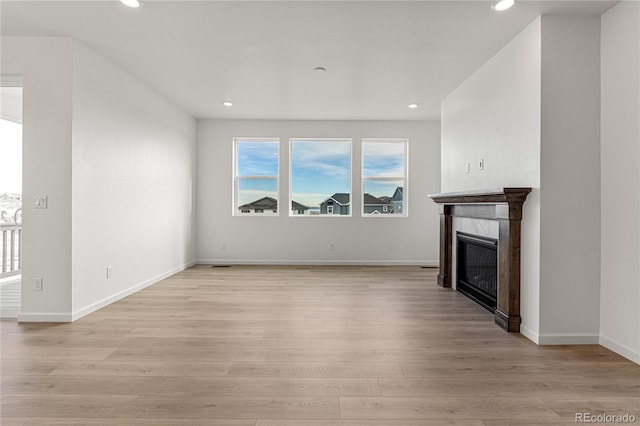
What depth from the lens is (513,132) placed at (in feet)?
10.4

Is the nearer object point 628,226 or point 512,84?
point 628,226

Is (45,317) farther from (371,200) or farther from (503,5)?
(371,200)

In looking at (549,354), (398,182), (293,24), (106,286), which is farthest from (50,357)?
(398,182)

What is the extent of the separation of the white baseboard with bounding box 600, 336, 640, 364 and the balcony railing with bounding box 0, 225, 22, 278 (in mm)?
7367

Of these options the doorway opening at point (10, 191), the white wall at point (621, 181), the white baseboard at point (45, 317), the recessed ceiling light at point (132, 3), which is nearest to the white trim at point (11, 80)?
the recessed ceiling light at point (132, 3)

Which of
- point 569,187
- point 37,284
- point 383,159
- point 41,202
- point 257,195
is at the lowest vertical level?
point 37,284

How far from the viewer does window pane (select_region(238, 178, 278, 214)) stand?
263 inches

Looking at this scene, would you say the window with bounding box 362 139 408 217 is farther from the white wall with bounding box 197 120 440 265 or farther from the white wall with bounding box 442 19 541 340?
the white wall with bounding box 442 19 541 340

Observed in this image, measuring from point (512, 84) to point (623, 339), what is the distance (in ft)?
7.27

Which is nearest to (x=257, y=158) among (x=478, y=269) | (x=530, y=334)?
(x=478, y=269)

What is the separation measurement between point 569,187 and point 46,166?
4.50 meters

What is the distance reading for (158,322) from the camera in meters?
3.29

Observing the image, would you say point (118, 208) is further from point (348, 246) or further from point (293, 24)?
point (348, 246)

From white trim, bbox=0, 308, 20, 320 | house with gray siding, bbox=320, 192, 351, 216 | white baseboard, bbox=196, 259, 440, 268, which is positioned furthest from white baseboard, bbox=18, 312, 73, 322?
house with gray siding, bbox=320, 192, 351, 216
